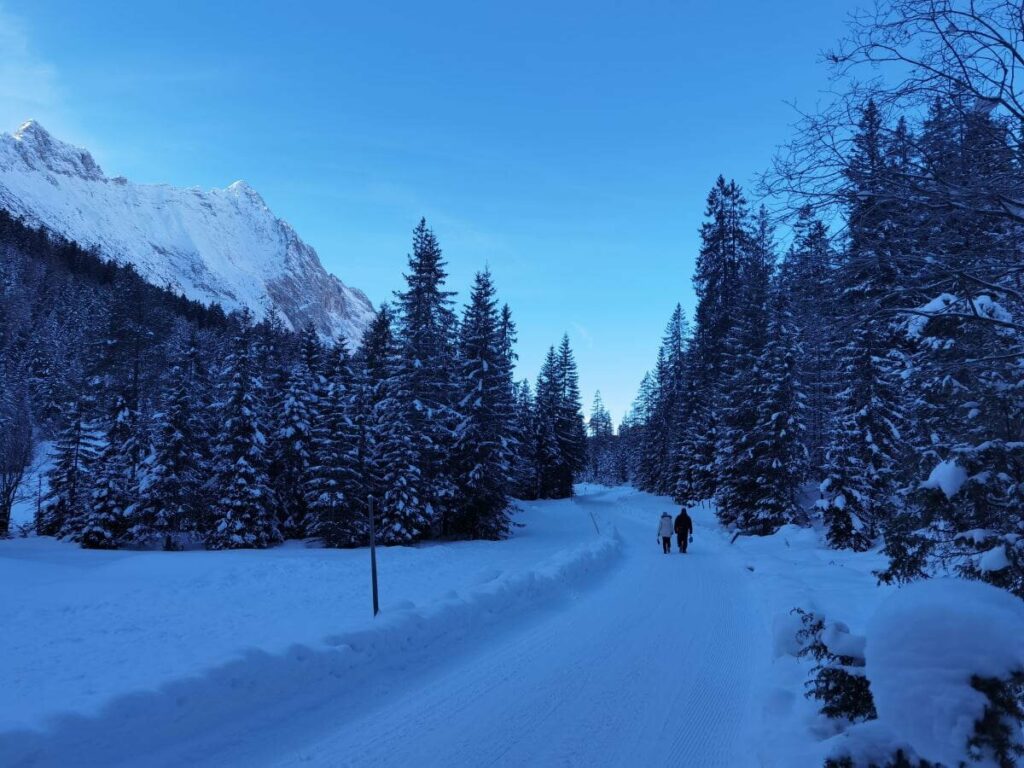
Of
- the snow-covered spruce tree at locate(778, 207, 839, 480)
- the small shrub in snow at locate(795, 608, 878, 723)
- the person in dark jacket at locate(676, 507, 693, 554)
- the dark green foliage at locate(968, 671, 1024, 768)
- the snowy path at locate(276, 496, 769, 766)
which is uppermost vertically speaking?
the snow-covered spruce tree at locate(778, 207, 839, 480)

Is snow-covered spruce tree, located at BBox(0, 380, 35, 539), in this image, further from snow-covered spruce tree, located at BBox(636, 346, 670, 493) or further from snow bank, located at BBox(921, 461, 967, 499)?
snow-covered spruce tree, located at BBox(636, 346, 670, 493)

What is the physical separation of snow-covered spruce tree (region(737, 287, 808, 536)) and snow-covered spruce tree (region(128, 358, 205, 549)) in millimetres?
27655

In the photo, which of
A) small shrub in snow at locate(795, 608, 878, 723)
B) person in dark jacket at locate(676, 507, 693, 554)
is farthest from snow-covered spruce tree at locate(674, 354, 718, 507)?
small shrub in snow at locate(795, 608, 878, 723)

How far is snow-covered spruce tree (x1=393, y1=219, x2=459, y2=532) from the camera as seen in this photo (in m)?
28.0

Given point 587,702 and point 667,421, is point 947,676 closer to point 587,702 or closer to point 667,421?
point 587,702

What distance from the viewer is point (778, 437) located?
2530 centimetres

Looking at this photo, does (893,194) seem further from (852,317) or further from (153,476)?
(153,476)

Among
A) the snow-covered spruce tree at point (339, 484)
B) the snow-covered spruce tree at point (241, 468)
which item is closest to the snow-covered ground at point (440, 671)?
the snow-covered spruce tree at point (339, 484)

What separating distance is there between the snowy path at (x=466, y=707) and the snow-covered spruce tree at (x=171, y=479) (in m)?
26.5

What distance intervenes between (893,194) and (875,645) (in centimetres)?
336

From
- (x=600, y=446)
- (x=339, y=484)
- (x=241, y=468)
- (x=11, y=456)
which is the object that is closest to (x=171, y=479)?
(x=241, y=468)

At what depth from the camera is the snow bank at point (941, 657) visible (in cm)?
235

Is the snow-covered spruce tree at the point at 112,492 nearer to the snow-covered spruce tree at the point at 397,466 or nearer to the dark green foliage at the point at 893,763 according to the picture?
the snow-covered spruce tree at the point at 397,466

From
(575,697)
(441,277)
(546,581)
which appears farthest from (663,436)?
(575,697)
